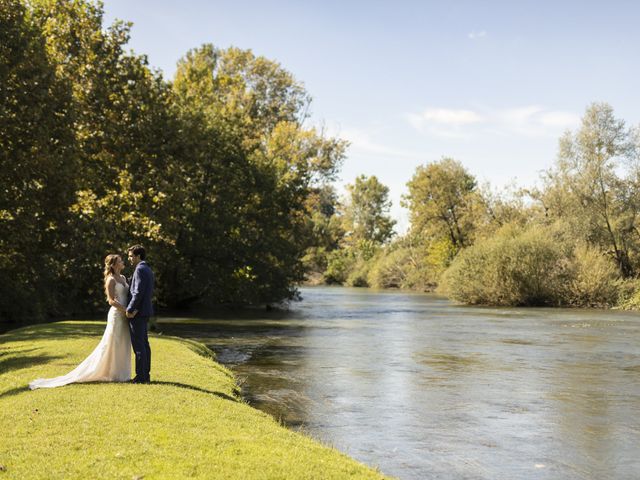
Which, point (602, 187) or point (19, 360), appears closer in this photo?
point (19, 360)

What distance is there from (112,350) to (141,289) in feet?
4.29

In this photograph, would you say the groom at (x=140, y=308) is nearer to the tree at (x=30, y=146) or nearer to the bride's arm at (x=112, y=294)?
the bride's arm at (x=112, y=294)

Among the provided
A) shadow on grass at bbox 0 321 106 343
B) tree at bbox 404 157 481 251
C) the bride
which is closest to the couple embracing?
the bride

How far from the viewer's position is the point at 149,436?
9953 mm

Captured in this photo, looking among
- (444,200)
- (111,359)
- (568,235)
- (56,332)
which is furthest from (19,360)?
(444,200)

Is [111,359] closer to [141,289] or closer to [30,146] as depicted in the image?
[141,289]

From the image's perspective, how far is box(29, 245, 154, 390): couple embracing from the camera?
13.8 m

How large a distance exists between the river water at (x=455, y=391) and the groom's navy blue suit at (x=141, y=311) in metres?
2.89

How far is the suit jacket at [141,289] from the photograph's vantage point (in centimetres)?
1381

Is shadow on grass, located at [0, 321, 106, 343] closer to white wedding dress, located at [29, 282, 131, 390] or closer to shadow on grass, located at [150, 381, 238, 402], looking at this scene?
white wedding dress, located at [29, 282, 131, 390]

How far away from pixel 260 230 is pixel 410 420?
35000 mm

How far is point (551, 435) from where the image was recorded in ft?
44.6

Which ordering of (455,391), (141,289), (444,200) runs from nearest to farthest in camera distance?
1. (141,289)
2. (455,391)
3. (444,200)

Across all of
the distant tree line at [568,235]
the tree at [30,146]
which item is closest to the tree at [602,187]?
the distant tree line at [568,235]
